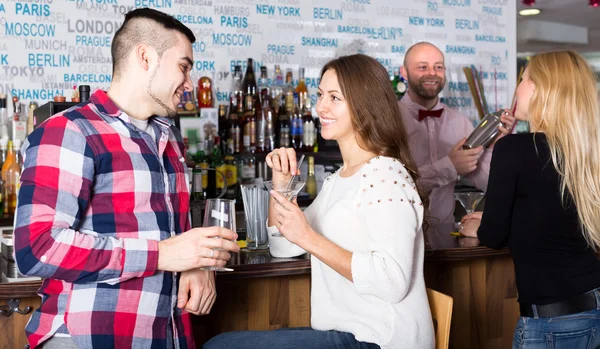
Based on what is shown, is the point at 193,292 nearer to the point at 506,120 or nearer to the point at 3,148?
the point at 506,120

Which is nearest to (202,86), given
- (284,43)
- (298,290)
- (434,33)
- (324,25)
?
(284,43)

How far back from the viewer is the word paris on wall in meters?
4.32

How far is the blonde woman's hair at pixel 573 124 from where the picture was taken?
80.2 inches

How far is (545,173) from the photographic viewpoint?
205 centimetres

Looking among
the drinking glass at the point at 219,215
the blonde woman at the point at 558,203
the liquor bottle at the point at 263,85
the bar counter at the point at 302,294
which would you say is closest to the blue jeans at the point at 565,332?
the blonde woman at the point at 558,203

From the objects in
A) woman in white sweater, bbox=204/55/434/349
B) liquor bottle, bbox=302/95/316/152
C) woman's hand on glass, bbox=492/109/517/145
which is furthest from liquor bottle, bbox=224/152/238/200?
woman in white sweater, bbox=204/55/434/349

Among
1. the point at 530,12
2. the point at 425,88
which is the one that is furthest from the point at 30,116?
the point at 530,12

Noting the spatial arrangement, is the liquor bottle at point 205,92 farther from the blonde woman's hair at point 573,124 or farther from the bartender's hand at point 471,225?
the blonde woman's hair at point 573,124

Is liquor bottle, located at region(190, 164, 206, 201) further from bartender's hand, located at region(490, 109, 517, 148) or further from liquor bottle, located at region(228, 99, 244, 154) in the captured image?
bartender's hand, located at region(490, 109, 517, 148)

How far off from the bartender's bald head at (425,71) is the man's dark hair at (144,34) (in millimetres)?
2559

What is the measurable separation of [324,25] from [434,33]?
0.97 meters

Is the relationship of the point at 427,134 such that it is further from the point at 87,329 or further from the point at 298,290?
the point at 87,329

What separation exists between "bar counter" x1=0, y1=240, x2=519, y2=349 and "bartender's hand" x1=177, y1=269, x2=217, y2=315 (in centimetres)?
41

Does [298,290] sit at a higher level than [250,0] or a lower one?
lower
